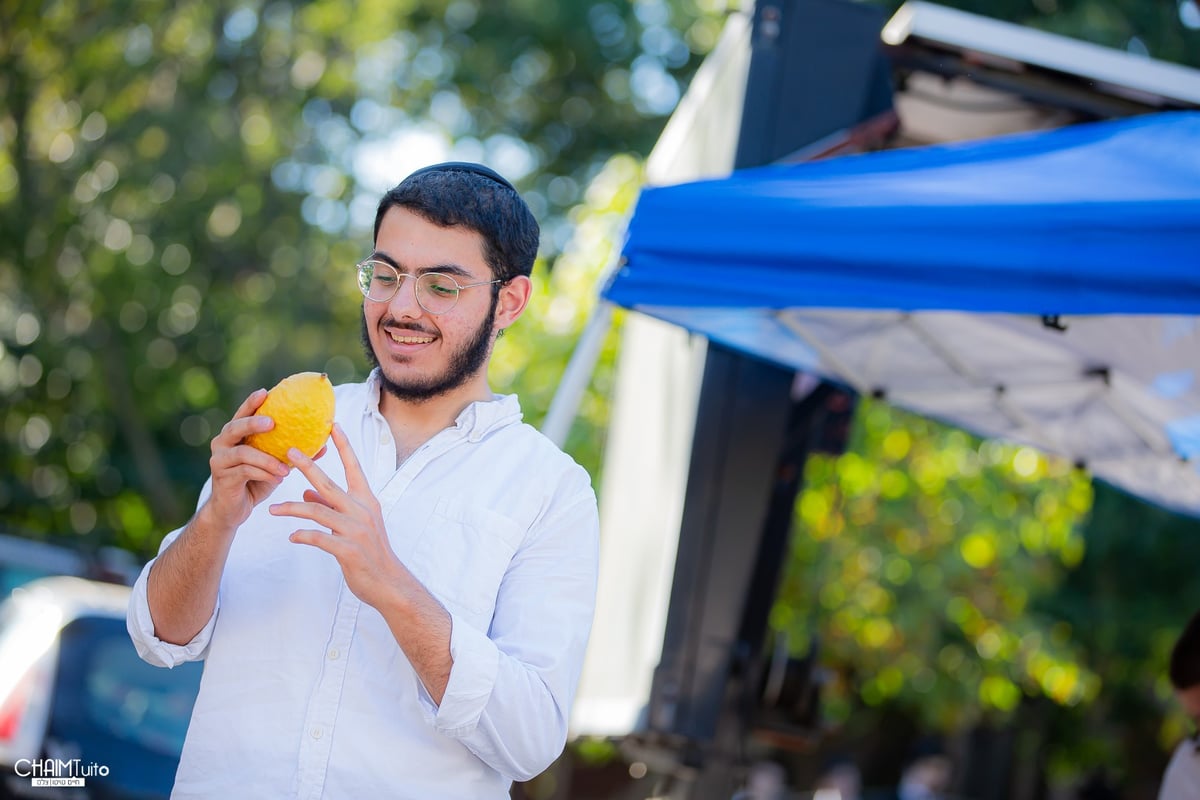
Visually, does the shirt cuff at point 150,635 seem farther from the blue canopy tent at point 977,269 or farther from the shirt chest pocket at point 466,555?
the blue canopy tent at point 977,269

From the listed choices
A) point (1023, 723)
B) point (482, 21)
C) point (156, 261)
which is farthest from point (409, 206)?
point (482, 21)

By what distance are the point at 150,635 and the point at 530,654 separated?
63 centimetres

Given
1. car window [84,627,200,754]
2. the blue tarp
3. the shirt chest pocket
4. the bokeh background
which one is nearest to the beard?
the shirt chest pocket

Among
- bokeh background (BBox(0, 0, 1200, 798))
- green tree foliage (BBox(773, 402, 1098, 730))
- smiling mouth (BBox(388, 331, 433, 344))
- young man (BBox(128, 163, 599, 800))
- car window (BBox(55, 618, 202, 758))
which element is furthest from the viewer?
bokeh background (BBox(0, 0, 1200, 798))

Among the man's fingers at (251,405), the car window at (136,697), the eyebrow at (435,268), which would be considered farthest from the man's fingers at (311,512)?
the car window at (136,697)

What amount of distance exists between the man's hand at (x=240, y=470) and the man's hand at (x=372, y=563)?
0.31 feet

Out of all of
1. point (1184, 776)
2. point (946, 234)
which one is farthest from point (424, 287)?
point (1184, 776)

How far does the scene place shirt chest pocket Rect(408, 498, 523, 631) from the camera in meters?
2.07

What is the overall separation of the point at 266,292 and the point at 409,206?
1437 centimetres

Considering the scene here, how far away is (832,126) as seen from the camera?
4723mm

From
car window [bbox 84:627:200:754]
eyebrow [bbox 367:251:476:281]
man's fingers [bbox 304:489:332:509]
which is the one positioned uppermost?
eyebrow [bbox 367:251:476:281]

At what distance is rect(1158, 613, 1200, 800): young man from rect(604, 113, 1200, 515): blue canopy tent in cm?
62

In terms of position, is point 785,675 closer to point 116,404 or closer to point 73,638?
point 73,638

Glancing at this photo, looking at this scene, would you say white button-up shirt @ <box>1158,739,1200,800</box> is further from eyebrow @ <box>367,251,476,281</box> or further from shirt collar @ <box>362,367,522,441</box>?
eyebrow @ <box>367,251,476,281</box>
